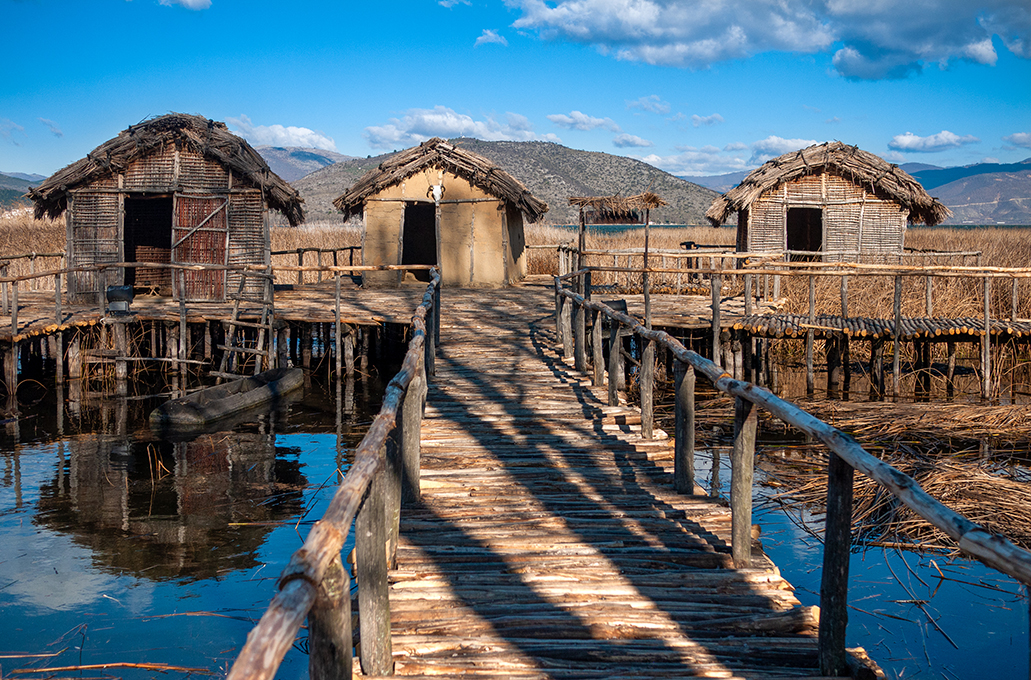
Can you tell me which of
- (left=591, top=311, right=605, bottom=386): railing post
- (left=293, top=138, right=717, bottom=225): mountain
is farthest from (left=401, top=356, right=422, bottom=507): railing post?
(left=293, top=138, right=717, bottom=225): mountain

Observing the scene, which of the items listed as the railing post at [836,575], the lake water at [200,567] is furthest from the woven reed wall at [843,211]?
the railing post at [836,575]

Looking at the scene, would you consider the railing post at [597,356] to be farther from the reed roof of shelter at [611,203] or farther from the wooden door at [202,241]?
the wooden door at [202,241]

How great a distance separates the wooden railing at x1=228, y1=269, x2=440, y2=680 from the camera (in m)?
1.75

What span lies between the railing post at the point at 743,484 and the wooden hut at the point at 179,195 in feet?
54.7

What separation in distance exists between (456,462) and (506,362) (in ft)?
14.2

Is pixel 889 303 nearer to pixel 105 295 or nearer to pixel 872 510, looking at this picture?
pixel 872 510

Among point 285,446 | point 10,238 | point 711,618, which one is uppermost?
point 10,238

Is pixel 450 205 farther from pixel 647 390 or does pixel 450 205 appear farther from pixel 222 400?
pixel 647 390

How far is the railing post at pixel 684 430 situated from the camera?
18.0ft

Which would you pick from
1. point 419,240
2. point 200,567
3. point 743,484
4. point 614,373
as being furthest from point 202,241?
point 743,484

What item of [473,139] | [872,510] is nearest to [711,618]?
[872,510]

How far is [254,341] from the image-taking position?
17453 mm

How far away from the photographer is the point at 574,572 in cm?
434

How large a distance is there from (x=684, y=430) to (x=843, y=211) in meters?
18.1
